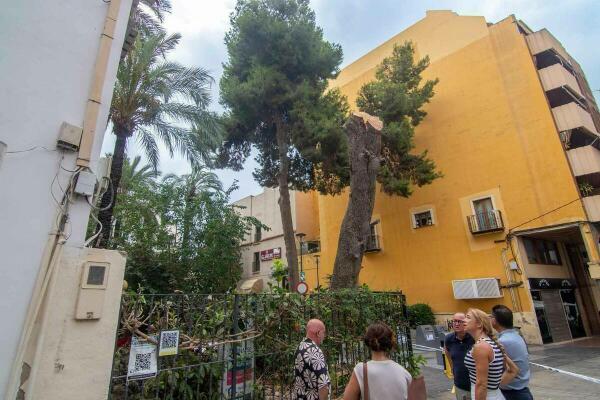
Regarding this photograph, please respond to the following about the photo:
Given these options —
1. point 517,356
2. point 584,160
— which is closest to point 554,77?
point 584,160

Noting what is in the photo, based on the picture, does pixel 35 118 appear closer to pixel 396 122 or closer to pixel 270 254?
pixel 396 122

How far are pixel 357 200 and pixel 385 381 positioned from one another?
20.4 feet

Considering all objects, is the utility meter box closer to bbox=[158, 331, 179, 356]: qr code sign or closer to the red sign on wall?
bbox=[158, 331, 179, 356]: qr code sign

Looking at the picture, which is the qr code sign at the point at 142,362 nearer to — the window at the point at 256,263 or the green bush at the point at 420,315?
the green bush at the point at 420,315

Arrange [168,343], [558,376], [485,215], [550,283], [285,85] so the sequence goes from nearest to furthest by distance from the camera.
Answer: [168,343] < [558,376] < [285,85] < [550,283] < [485,215]

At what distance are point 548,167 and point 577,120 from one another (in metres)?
2.54

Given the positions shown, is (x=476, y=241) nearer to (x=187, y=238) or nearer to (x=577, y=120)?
(x=577, y=120)

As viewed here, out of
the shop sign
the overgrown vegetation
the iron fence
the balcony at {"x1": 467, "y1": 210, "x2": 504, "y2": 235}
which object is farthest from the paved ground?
the overgrown vegetation

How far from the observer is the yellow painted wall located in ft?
51.4

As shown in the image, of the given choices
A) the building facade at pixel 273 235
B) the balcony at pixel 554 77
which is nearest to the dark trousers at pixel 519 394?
the balcony at pixel 554 77

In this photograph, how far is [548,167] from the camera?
1534 centimetres

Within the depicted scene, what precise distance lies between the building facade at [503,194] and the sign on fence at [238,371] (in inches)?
525

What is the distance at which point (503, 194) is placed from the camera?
53.8 ft

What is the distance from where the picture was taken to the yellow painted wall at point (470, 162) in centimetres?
1566
